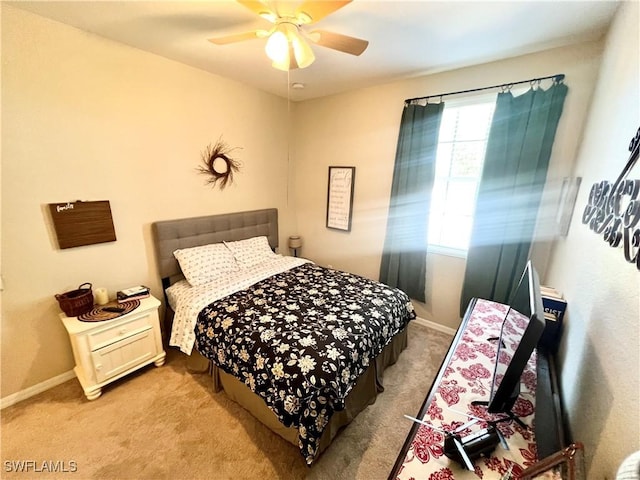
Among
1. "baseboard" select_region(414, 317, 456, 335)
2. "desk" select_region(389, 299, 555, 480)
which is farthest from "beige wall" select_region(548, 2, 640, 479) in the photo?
"baseboard" select_region(414, 317, 456, 335)

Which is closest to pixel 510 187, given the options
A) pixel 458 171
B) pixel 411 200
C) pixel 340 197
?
pixel 458 171

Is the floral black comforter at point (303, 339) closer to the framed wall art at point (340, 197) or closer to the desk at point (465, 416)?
the desk at point (465, 416)

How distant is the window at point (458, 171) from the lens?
97.0 inches

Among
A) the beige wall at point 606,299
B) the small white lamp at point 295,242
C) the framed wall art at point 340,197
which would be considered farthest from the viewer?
the small white lamp at point 295,242

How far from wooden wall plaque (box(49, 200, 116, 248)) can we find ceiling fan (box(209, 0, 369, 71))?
1600 mm

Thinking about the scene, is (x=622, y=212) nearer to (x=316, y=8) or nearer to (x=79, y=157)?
(x=316, y=8)

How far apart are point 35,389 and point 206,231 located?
1.76 meters

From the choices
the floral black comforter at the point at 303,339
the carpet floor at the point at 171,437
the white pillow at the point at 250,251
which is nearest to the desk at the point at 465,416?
the floral black comforter at the point at 303,339

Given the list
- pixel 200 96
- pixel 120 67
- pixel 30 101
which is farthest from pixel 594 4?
pixel 30 101

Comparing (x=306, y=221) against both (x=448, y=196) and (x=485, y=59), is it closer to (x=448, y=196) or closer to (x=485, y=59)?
(x=448, y=196)

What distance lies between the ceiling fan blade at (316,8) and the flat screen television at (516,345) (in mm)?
1521

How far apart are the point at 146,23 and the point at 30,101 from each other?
0.94m

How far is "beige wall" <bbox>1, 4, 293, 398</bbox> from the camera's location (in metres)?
1.75

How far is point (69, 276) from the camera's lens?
204 centimetres
